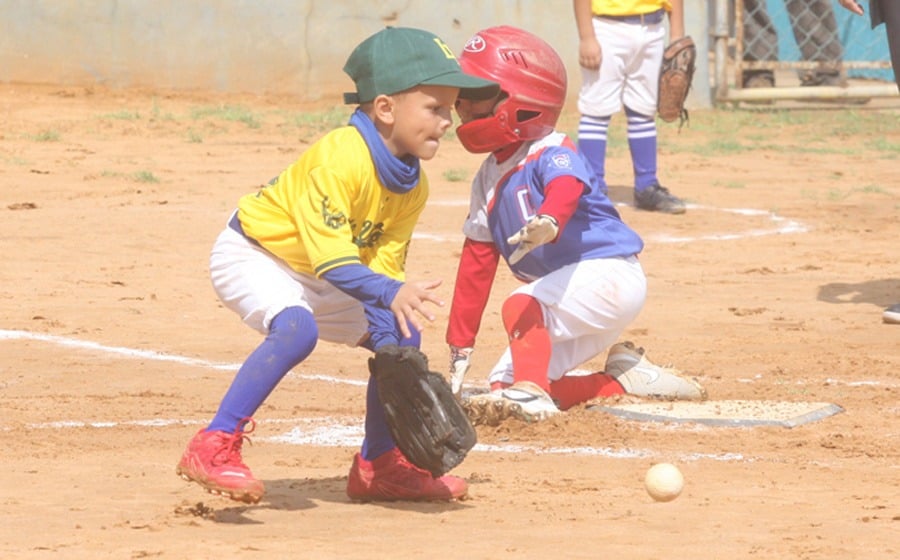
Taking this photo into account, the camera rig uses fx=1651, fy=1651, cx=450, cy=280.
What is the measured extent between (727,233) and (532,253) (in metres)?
4.81

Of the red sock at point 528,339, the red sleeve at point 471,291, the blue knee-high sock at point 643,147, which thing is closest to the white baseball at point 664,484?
the red sock at point 528,339

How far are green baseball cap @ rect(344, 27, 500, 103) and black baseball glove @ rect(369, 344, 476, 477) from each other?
2.40 ft

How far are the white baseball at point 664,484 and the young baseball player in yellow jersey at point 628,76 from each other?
21.1 ft

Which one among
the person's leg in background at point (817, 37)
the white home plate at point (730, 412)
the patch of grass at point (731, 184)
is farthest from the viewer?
the person's leg in background at point (817, 37)

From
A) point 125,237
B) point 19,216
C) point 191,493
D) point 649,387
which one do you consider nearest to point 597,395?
point 649,387

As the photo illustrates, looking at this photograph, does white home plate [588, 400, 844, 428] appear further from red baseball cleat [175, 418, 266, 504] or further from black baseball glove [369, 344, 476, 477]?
red baseball cleat [175, 418, 266, 504]

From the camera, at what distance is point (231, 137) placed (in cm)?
1381

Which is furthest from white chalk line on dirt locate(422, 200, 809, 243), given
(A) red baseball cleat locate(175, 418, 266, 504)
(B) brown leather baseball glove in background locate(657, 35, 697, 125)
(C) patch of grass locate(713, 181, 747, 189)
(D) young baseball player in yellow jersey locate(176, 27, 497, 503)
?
(A) red baseball cleat locate(175, 418, 266, 504)

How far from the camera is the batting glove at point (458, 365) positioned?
5891mm

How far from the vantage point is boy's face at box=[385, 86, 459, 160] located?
4570mm

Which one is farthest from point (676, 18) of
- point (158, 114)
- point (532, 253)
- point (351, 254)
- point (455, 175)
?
point (351, 254)

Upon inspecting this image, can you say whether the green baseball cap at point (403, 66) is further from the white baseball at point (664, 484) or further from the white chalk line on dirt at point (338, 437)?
the white chalk line on dirt at point (338, 437)

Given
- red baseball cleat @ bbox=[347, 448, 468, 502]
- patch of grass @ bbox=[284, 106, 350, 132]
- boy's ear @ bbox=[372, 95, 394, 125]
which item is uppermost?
boy's ear @ bbox=[372, 95, 394, 125]

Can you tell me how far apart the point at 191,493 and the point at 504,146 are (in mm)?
1870
